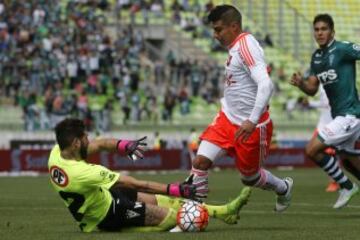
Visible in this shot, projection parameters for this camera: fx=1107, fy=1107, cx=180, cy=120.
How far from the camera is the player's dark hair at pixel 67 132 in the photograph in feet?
39.0

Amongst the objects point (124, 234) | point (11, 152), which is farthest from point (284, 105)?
point (124, 234)

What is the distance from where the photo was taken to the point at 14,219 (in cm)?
1516

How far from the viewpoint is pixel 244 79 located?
13.5 metres

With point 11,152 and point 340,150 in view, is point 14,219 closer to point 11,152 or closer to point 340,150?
point 340,150

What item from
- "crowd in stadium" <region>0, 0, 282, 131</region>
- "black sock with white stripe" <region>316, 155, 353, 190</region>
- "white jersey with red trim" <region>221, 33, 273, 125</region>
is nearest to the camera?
"white jersey with red trim" <region>221, 33, 273, 125</region>

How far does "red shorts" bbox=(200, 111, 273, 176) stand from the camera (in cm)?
1358

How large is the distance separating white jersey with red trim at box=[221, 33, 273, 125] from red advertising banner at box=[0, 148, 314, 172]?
22704 mm

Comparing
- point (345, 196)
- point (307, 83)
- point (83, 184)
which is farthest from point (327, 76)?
point (83, 184)

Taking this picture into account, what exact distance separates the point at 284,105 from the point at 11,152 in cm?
1269

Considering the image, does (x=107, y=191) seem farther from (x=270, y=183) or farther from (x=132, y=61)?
(x=132, y=61)

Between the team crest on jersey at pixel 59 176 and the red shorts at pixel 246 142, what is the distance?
8.06 ft

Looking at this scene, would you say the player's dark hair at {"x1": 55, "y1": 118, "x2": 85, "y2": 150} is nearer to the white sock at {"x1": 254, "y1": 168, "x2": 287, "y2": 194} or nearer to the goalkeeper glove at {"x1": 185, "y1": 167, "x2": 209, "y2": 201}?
the goalkeeper glove at {"x1": 185, "y1": 167, "x2": 209, "y2": 201}

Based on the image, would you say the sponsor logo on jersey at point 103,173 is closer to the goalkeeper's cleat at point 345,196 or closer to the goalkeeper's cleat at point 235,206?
the goalkeeper's cleat at point 235,206

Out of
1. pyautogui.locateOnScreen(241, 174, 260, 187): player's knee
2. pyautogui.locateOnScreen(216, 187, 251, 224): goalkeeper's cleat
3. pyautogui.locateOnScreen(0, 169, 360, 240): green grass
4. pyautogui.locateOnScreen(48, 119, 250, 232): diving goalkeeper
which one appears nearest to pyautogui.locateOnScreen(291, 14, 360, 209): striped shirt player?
pyautogui.locateOnScreen(0, 169, 360, 240): green grass
